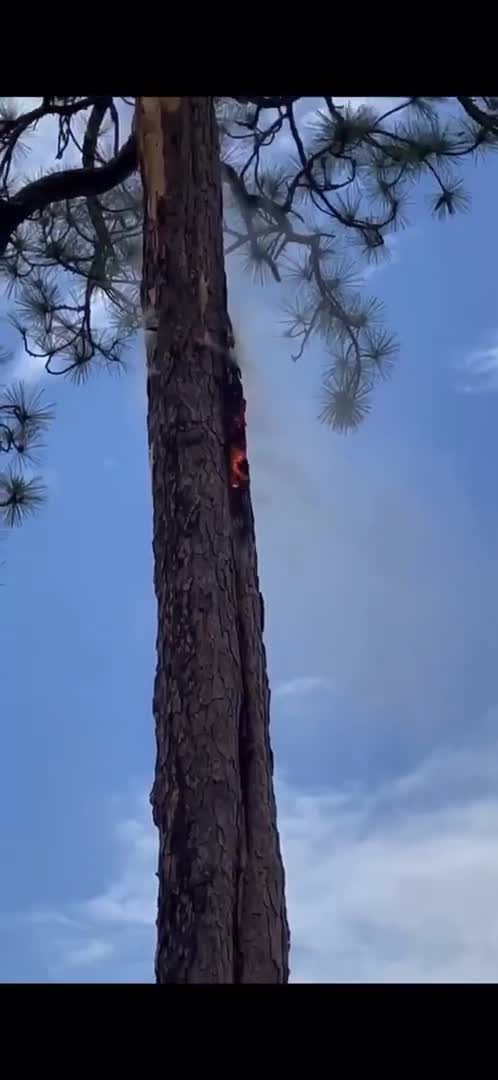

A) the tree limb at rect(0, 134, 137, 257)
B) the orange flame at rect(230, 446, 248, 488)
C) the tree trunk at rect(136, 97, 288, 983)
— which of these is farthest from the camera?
the tree limb at rect(0, 134, 137, 257)

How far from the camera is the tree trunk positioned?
182 cm

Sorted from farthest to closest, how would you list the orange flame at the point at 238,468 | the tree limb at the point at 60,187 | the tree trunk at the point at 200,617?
the tree limb at the point at 60,187
the orange flame at the point at 238,468
the tree trunk at the point at 200,617

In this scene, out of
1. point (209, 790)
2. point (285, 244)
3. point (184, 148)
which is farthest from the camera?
Answer: point (285, 244)

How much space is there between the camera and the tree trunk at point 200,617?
71.8 inches

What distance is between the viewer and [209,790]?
6.15ft

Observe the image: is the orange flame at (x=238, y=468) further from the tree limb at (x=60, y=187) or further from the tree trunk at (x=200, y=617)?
the tree limb at (x=60, y=187)

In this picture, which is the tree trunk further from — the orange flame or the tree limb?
the tree limb

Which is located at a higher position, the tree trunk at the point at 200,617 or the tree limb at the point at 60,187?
the tree limb at the point at 60,187

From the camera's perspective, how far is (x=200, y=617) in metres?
1.99

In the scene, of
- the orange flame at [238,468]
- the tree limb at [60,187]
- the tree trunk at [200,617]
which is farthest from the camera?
the tree limb at [60,187]
